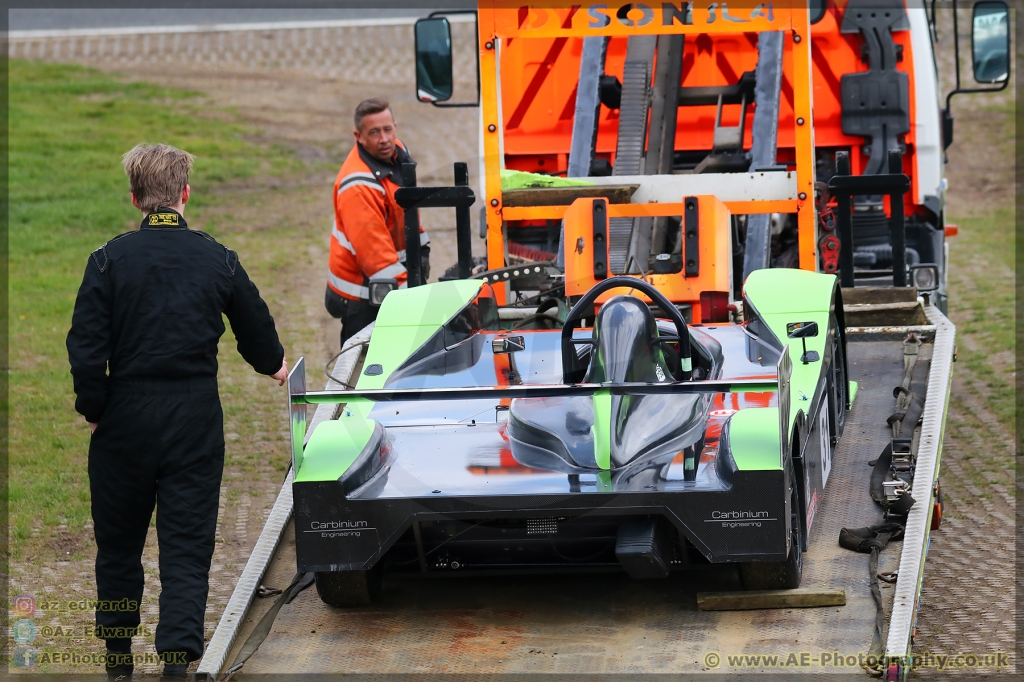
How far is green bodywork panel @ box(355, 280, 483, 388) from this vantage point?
5871 millimetres

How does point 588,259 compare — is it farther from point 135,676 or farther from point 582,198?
point 135,676

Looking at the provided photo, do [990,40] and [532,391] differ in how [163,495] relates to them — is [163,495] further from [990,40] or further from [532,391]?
[990,40]

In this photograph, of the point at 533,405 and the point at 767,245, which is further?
the point at 767,245

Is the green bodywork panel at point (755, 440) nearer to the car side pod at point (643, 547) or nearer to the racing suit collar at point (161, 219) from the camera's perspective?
the car side pod at point (643, 547)

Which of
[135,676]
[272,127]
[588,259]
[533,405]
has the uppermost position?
[272,127]

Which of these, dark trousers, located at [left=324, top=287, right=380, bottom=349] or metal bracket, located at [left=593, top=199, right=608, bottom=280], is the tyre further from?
dark trousers, located at [left=324, top=287, right=380, bottom=349]

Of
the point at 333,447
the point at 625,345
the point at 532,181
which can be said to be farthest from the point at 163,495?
the point at 532,181

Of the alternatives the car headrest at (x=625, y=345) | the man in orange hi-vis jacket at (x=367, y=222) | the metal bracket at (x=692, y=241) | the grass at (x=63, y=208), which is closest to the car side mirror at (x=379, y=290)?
the man in orange hi-vis jacket at (x=367, y=222)

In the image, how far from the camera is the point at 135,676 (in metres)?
4.82

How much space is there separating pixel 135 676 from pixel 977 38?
6.42 m

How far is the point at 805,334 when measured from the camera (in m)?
5.62

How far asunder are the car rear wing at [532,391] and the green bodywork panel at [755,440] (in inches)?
1.6

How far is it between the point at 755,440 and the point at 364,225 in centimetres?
351

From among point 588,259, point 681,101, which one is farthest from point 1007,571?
point 681,101
